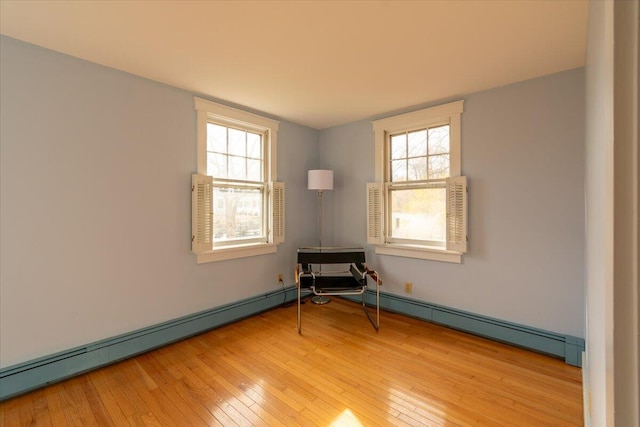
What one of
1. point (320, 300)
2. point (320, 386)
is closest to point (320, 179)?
point (320, 300)

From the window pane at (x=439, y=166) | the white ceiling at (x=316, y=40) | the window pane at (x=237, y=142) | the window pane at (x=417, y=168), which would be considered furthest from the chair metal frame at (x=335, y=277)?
the white ceiling at (x=316, y=40)

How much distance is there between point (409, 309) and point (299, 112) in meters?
2.64

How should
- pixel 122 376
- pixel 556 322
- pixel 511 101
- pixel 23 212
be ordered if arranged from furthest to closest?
pixel 511 101 < pixel 556 322 < pixel 122 376 < pixel 23 212

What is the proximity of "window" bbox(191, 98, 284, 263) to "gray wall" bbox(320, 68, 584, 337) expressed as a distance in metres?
1.93

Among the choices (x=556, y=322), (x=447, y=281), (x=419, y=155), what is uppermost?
(x=419, y=155)

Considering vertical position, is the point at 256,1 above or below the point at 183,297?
above

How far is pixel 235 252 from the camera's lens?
3.23 m

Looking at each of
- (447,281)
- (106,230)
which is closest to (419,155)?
(447,281)

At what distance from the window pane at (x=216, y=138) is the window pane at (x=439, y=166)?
2302 millimetres

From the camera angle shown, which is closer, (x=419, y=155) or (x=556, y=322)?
(x=556, y=322)

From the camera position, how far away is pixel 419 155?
333 cm

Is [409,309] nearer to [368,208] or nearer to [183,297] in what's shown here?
[368,208]

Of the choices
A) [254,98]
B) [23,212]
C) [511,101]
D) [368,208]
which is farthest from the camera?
[368,208]

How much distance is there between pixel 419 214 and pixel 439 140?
0.84m
